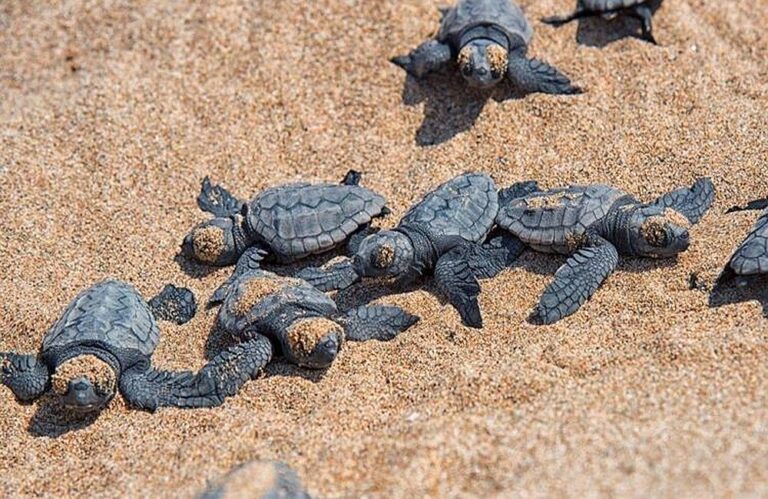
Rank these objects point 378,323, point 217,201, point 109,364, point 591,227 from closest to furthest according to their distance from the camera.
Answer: point 109,364 < point 378,323 < point 591,227 < point 217,201

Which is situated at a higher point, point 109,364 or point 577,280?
point 577,280

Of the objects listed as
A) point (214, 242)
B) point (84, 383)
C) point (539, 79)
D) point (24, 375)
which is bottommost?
point (24, 375)

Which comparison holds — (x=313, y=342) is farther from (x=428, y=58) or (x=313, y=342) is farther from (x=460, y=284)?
(x=428, y=58)

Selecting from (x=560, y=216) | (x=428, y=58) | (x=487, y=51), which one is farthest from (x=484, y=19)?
(x=560, y=216)

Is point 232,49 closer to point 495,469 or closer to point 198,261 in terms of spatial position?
point 198,261

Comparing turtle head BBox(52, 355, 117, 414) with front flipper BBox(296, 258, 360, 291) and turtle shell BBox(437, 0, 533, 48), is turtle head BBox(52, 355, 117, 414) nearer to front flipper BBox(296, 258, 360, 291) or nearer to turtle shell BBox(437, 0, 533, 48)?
front flipper BBox(296, 258, 360, 291)

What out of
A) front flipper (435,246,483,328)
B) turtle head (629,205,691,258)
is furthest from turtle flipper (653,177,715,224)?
front flipper (435,246,483,328)
